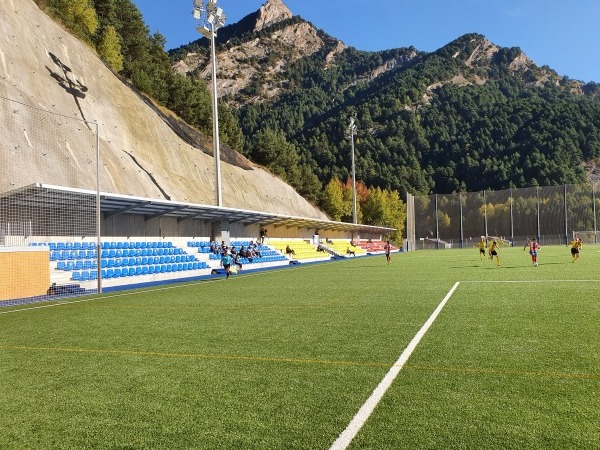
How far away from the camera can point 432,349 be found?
6.43m

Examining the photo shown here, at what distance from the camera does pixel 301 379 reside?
5.17m

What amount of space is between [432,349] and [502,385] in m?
1.70

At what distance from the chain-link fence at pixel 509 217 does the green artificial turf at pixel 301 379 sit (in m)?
66.8

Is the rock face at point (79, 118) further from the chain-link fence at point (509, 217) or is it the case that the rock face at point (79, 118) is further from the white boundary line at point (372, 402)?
the chain-link fence at point (509, 217)

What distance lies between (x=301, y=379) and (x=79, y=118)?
34.1m

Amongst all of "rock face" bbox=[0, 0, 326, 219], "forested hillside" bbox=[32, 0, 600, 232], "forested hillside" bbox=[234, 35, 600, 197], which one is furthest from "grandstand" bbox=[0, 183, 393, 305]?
"forested hillside" bbox=[234, 35, 600, 197]

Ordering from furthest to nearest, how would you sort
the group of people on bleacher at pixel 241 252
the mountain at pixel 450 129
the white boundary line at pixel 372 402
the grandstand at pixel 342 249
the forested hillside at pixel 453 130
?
the forested hillside at pixel 453 130
the mountain at pixel 450 129
the grandstand at pixel 342 249
the group of people on bleacher at pixel 241 252
the white boundary line at pixel 372 402

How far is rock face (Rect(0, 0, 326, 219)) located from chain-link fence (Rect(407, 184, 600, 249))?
3554 cm

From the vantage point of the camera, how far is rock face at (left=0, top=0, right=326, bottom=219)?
89.4 ft

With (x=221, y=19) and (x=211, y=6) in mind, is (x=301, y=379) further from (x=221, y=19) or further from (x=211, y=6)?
(x=221, y=19)

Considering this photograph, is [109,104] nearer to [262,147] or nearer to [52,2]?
[52,2]

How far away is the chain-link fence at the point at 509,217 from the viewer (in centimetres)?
6931

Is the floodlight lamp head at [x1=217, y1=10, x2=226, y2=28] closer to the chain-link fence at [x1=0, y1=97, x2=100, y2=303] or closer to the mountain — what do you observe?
the chain-link fence at [x1=0, y1=97, x2=100, y2=303]

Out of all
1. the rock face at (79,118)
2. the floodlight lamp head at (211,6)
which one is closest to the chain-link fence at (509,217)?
the rock face at (79,118)
